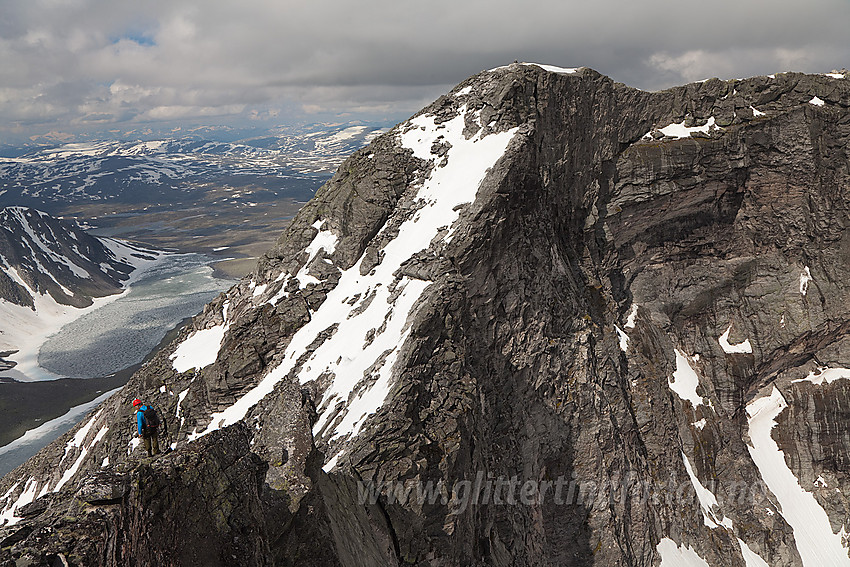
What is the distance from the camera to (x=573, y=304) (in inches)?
1537

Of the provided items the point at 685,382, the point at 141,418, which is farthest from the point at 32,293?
the point at 685,382

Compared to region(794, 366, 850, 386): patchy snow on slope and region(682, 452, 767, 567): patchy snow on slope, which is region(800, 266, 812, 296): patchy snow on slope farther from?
region(682, 452, 767, 567): patchy snow on slope

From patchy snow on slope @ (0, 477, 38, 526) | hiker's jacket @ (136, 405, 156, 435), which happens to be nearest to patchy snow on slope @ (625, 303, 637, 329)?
hiker's jacket @ (136, 405, 156, 435)

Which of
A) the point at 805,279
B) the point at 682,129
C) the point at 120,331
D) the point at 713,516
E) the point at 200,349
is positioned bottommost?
the point at 713,516

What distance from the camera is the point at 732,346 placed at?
61.5 meters

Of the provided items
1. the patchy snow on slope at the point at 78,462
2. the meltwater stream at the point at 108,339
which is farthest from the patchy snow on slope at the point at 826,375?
the meltwater stream at the point at 108,339

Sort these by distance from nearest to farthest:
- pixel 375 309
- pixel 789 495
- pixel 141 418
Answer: pixel 141 418
pixel 375 309
pixel 789 495

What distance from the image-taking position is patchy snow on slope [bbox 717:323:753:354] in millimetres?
61094

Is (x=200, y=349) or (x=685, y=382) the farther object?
(x=685, y=382)

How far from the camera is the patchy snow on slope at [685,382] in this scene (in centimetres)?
5378

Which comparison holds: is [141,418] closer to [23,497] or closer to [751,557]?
[23,497]

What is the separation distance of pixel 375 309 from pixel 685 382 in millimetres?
42045

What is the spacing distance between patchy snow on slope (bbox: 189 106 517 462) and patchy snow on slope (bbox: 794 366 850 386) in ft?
179

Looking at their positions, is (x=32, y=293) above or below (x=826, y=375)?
above
